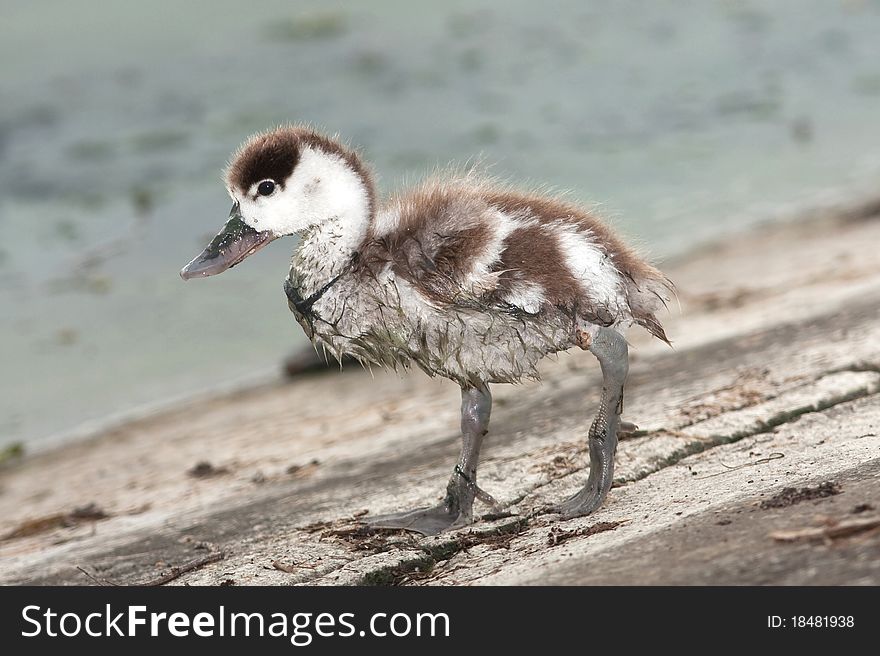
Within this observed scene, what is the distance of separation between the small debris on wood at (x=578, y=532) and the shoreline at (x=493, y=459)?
0.07ft

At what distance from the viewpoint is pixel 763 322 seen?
6.46 metres

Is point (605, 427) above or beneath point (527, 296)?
beneath

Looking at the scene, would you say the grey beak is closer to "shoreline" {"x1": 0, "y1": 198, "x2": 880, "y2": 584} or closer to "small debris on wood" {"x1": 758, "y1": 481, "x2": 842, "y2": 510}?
"shoreline" {"x1": 0, "y1": 198, "x2": 880, "y2": 584}

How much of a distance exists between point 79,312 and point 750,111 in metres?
7.17

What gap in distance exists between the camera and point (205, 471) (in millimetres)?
6383

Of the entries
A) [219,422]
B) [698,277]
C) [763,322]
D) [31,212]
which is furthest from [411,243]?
[31,212]

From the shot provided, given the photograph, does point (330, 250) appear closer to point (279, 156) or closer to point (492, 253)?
point (279, 156)

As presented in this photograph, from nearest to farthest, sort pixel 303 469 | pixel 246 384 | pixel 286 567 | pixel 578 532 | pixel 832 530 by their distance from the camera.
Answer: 1. pixel 832 530
2. pixel 578 532
3. pixel 286 567
4. pixel 303 469
5. pixel 246 384

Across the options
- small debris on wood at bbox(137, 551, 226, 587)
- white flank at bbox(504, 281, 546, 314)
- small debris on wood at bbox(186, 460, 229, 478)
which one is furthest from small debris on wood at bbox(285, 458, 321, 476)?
white flank at bbox(504, 281, 546, 314)

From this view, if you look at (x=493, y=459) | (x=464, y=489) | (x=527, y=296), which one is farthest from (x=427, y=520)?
(x=527, y=296)

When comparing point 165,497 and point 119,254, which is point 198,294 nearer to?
point 119,254

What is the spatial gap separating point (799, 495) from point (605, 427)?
81 centimetres

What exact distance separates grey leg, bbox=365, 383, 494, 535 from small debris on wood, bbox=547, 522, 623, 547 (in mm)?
418

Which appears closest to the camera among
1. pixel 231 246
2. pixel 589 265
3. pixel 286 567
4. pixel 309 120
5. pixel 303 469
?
pixel 589 265
